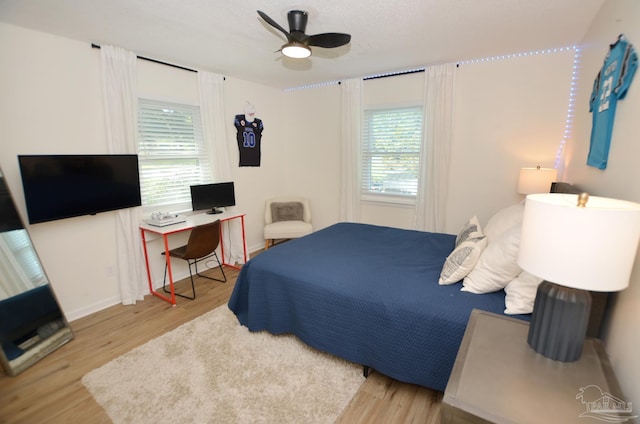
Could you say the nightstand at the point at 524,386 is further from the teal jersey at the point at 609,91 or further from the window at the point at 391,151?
the window at the point at 391,151

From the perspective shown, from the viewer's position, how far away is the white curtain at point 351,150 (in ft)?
13.3

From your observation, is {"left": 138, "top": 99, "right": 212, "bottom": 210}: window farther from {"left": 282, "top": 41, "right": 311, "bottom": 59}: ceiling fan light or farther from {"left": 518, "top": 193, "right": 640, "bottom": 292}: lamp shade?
{"left": 518, "top": 193, "right": 640, "bottom": 292}: lamp shade

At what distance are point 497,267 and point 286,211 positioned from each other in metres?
3.33

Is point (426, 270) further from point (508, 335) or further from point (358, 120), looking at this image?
point (358, 120)

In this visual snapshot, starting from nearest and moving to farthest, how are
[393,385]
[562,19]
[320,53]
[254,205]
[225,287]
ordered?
1. [393,385]
2. [562,19]
3. [320,53]
4. [225,287]
5. [254,205]

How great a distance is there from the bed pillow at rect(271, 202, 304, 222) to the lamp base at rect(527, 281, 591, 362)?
3.69 m

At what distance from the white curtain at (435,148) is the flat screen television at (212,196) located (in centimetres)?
246

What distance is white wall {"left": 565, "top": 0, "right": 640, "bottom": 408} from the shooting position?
1.04 metres

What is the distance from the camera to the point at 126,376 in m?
2.03

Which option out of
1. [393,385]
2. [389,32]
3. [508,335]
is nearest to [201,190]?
[389,32]

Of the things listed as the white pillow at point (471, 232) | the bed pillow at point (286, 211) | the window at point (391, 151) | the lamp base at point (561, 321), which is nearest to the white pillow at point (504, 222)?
the white pillow at point (471, 232)

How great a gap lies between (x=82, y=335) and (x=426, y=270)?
290 centimetres


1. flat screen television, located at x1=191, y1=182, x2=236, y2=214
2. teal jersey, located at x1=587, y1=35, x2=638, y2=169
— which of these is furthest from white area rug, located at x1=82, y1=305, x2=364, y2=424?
teal jersey, located at x1=587, y1=35, x2=638, y2=169

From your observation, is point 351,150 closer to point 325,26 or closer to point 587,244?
point 325,26
